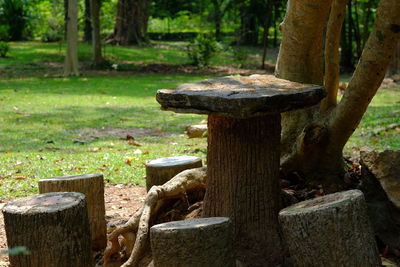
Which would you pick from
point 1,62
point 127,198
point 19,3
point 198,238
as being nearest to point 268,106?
point 198,238

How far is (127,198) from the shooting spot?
276 inches

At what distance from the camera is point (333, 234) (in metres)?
4.11

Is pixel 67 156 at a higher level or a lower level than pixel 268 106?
lower

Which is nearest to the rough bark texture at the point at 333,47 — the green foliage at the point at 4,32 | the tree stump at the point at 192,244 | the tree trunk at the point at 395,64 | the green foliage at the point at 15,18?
the tree stump at the point at 192,244

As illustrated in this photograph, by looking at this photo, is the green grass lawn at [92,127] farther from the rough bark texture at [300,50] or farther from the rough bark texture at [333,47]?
the rough bark texture at [333,47]

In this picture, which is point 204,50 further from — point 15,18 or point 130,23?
point 15,18

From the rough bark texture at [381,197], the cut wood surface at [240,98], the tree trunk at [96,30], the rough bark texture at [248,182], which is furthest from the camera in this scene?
the tree trunk at [96,30]

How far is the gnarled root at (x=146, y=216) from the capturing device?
5.15 m

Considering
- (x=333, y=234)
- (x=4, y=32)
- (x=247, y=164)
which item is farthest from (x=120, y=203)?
(x=4, y=32)

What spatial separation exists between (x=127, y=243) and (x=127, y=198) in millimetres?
1559

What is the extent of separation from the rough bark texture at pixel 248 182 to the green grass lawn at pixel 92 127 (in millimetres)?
2987

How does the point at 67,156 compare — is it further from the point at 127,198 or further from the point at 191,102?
the point at 191,102

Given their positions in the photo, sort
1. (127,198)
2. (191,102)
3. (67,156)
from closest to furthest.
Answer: (191,102) < (127,198) < (67,156)

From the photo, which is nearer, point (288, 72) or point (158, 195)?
point (158, 195)
